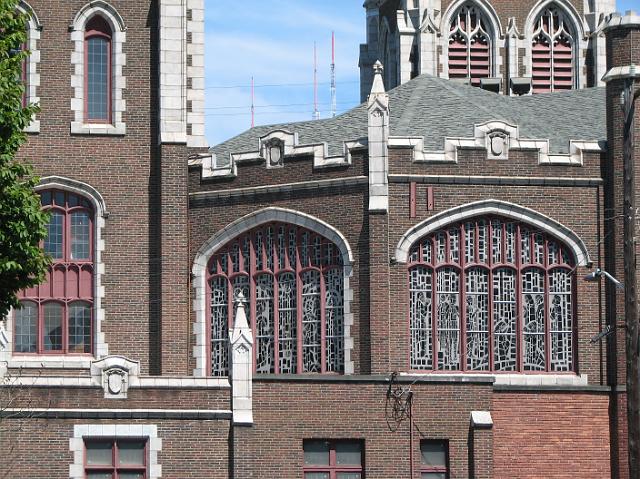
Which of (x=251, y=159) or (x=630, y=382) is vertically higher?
(x=251, y=159)

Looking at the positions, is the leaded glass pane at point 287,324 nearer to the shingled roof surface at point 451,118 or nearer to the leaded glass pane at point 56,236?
the shingled roof surface at point 451,118

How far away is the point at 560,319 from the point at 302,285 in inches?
236

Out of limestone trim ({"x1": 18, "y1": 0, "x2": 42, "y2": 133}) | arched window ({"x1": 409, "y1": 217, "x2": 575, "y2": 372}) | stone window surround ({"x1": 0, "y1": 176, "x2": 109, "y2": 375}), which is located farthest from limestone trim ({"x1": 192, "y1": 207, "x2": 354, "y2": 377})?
limestone trim ({"x1": 18, "y1": 0, "x2": 42, "y2": 133})

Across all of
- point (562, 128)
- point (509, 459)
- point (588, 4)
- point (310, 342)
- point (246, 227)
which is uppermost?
point (588, 4)

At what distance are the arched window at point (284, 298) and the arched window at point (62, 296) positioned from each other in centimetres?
316

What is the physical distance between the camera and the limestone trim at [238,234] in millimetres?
42188

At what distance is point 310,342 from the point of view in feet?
140

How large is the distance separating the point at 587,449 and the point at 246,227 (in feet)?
30.9

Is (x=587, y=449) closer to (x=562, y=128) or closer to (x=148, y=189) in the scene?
(x=562, y=128)

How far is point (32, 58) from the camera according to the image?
44.8 meters

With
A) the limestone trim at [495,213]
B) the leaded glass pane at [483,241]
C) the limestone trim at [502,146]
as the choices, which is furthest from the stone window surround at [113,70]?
the leaded glass pane at [483,241]

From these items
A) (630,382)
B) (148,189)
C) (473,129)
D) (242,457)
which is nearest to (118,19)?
(148,189)

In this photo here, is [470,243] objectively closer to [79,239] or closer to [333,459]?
[333,459]

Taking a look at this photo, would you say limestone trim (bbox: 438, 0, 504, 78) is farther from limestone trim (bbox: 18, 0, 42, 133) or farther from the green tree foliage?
the green tree foliage
